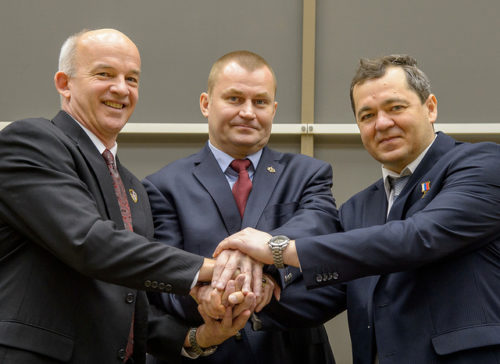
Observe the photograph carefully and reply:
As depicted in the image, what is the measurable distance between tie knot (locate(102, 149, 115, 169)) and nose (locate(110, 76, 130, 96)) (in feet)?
0.84

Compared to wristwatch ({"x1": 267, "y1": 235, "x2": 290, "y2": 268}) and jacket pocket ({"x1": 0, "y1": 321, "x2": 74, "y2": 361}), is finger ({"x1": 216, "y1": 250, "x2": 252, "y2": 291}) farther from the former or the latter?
jacket pocket ({"x1": 0, "y1": 321, "x2": 74, "y2": 361})

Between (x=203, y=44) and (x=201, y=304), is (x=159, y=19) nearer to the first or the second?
(x=203, y=44)

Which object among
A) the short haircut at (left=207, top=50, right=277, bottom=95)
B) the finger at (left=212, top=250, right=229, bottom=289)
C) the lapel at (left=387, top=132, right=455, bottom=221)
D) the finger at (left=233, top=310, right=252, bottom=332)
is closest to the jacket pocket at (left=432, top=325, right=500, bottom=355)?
the lapel at (left=387, top=132, right=455, bottom=221)

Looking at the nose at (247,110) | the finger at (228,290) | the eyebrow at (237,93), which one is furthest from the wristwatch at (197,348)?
the eyebrow at (237,93)

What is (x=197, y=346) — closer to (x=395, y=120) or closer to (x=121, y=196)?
(x=121, y=196)

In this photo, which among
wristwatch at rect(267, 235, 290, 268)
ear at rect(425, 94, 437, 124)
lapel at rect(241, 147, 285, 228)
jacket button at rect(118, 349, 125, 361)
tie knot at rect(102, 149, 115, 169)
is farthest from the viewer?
ear at rect(425, 94, 437, 124)

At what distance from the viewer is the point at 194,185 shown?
2.83m

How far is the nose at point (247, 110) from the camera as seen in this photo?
2891 mm

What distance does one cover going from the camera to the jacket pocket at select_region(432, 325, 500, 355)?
81.7 inches

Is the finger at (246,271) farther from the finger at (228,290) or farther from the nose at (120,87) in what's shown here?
the nose at (120,87)

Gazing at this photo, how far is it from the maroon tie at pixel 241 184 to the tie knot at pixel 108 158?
1.93 ft

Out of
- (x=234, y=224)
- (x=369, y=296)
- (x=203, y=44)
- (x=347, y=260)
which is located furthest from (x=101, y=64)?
(x=203, y=44)

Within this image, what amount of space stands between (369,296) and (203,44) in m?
2.90

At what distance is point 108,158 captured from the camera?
2.53 m
